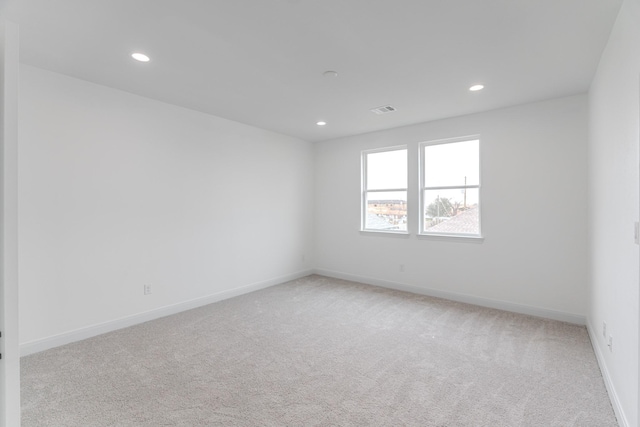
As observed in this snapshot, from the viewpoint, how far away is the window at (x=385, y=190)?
5.06 m

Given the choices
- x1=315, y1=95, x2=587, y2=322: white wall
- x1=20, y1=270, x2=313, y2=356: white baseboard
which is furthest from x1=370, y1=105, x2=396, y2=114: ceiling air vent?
x1=20, y1=270, x2=313, y2=356: white baseboard

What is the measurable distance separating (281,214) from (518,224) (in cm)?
360

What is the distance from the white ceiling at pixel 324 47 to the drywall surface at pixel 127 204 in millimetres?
382

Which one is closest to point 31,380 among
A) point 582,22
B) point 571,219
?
point 582,22

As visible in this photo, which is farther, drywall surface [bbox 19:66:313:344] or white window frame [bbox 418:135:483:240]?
white window frame [bbox 418:135:483:240]

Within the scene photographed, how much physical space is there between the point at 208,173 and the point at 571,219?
465 cm

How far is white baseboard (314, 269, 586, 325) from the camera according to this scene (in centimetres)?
360

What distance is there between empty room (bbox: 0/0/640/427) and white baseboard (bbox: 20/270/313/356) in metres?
0.02

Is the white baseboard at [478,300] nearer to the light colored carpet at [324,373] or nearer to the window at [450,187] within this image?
the light colored carpet at [324,373]

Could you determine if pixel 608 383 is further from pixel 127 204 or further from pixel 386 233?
pixel 127 204

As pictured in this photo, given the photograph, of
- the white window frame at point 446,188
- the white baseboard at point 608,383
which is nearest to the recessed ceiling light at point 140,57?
the white window frame at point 446,188

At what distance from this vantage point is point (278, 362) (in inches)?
105

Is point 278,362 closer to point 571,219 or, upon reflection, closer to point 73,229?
point 73,229

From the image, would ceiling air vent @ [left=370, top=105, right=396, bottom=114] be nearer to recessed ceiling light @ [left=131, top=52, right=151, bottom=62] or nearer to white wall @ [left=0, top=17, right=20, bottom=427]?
recessed ceiling light @ [left=131, top=52, right=151, bottom=62]
